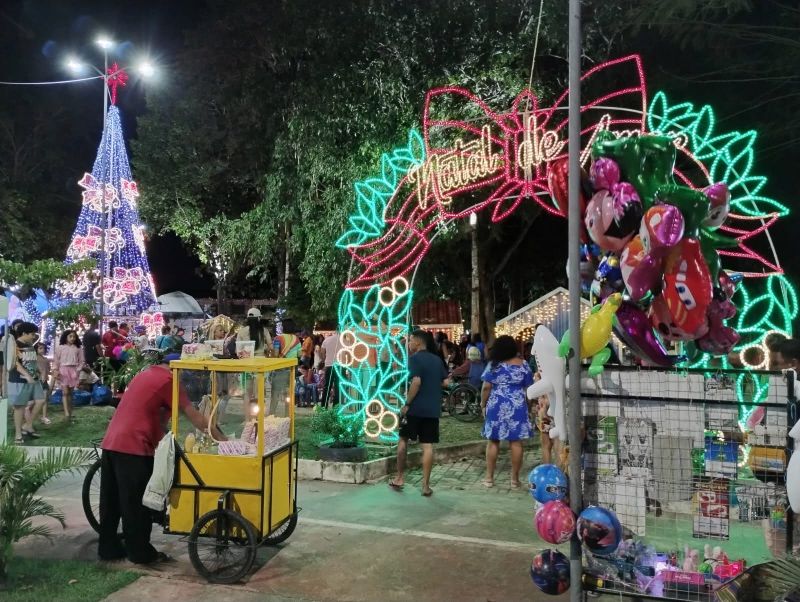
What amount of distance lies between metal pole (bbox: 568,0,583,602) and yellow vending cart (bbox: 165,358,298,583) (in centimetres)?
236

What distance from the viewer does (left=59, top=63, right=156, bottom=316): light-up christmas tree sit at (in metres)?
17.4

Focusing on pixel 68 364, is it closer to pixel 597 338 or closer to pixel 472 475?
pixel 472 475

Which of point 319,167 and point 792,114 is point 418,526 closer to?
point 792,114

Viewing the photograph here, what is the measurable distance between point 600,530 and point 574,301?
44.8 inches

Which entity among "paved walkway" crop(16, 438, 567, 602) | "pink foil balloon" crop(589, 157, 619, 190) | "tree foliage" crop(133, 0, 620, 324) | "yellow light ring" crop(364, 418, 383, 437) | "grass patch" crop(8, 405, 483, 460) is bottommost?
"paved walkway" crop(16, 438, 567, 602)

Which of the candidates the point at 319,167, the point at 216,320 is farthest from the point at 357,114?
the point at 216,320

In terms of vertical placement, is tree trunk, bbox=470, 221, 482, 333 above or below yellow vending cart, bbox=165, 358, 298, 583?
above

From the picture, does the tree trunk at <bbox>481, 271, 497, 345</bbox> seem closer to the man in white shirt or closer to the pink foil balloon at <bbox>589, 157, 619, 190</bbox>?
the man in white shirt

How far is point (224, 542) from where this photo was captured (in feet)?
15.8

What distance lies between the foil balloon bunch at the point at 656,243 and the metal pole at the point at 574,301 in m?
0.35

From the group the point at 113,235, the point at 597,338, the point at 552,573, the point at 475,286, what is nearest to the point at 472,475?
the point at 552,573

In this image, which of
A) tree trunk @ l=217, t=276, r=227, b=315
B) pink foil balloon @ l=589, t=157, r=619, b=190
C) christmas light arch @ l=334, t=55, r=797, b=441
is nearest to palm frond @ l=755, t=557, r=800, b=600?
pink foil balloon @ l=589, t=157, r=619, b=190

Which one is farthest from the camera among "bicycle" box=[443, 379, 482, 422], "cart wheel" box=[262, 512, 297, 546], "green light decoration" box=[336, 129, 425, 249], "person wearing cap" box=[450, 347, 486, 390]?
"person wearing cap" box=[450, 347, 486, 390]

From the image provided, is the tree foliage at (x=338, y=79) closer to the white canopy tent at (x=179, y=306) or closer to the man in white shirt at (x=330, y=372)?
the man in white shirt at (x=330, y=372)
